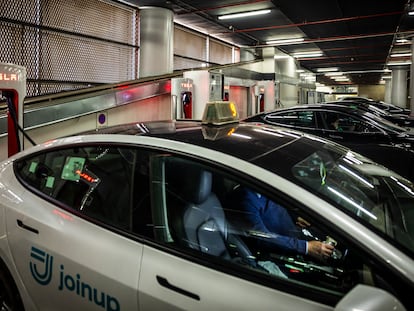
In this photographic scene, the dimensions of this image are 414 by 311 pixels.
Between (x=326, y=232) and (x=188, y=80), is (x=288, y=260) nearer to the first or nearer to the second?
(x=326, y=232)

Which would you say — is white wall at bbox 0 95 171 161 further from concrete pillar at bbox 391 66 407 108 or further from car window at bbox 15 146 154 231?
concrete pillar at bbox 391 66 407 108

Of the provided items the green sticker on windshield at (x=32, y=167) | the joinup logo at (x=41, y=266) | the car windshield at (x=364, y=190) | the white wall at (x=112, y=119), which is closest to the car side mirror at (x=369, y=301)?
the car windshield at (x=364, y=190)

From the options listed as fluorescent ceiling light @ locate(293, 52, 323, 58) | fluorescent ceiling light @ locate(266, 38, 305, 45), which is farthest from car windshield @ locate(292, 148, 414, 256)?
fluorescent ceiling light @ locate(293, 52, 323, 58)

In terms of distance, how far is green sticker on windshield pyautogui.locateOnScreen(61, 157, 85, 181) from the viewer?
1906mm

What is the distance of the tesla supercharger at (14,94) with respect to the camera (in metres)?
3.62

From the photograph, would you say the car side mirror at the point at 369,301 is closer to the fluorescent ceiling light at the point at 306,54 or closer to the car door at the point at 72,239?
the car door at the point at 72,239

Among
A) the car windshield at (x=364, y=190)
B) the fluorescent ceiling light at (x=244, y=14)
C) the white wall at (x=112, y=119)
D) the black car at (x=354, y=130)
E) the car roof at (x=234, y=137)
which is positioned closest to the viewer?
the car windshield at (x=364, y=190)

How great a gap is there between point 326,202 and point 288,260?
0.29m

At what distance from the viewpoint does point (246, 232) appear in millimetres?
1584

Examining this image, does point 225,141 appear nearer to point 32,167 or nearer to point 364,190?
point 364,190

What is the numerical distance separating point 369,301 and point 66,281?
46.5 inches

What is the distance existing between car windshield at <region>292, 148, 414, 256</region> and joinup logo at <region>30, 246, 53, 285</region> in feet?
3.68

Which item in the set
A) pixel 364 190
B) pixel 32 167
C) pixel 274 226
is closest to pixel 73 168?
pixel 32 167

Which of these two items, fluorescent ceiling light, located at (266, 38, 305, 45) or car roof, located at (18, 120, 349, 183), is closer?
car roof, located at (18, 120, 349, 183)
